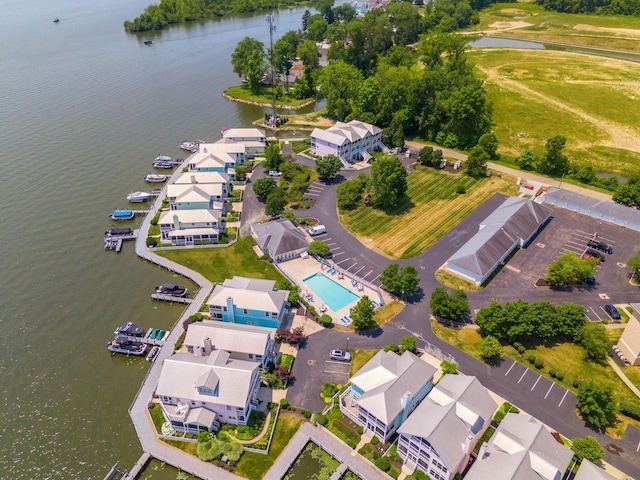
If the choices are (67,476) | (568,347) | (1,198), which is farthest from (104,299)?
(568,347)

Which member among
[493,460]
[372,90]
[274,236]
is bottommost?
[493,460]

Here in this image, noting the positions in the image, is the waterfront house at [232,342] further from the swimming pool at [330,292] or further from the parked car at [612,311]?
the parked car at [612,311]

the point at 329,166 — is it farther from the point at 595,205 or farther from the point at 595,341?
the point at 595,341

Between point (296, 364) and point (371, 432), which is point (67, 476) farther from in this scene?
point (371, 432)

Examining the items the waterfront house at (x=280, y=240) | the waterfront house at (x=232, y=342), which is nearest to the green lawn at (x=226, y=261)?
the waterfront house at (x=280, y=240)

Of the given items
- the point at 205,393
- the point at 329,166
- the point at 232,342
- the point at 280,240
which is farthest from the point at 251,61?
the point at 205,393

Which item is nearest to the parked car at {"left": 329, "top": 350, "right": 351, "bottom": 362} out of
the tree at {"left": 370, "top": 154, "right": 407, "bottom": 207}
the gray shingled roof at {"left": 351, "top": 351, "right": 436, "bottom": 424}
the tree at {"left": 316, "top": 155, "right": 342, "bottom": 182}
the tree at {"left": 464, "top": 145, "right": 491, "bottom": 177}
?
the gray shingled roof at {"left": 351, "top": 351, "right": 436, "bottom": 424}

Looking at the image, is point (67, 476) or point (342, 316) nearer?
point (67, 476)
